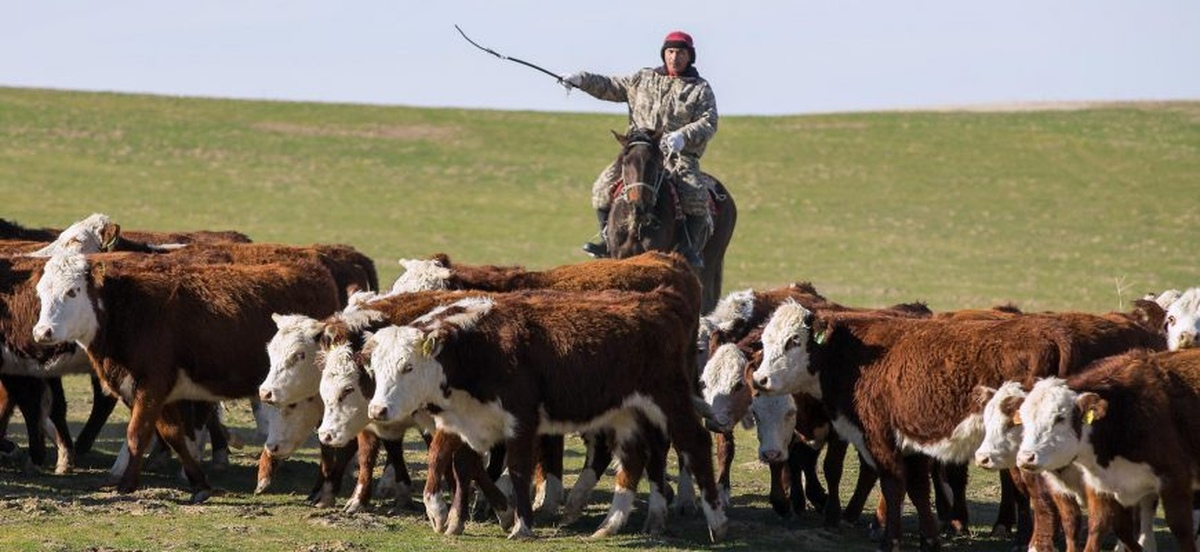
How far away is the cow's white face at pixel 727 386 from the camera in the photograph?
13148 millimetres

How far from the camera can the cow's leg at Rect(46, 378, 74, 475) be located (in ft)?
45.4

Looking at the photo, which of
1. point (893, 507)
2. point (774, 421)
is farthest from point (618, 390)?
point (893, 507)

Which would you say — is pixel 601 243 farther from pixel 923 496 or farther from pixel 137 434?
pixel 923 496

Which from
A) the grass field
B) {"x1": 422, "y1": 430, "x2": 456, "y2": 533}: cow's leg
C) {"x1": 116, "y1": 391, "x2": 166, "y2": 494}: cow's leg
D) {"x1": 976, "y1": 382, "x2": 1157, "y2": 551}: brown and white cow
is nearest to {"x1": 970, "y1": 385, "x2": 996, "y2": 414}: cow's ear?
{"x1": 976, "y1": 382, "x2": 1157, "y2": 551}: brown and white cow

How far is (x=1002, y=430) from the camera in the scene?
10328 millimetres

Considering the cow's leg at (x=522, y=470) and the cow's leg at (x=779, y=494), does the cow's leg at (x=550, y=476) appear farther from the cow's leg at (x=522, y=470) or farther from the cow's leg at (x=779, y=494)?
the cow's leg at (x=779, y=494)

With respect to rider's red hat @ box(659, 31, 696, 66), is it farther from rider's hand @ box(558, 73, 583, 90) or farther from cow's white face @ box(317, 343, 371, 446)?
cow's white face @ box(317, 343, 371, 446)

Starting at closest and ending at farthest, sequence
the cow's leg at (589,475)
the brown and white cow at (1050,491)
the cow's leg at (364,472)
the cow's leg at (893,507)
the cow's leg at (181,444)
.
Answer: the brown and white cow at (1050,491) < the cow's leg at (893,507) < the cow's leg at (364,472) < the cow's leg at (589,475) < the cow's leg at (181,444)

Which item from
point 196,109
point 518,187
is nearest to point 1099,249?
point 518,187

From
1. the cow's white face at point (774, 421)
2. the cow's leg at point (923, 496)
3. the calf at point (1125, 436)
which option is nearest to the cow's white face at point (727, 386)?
the cow's white face at point (774, 421)

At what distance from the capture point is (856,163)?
51156mm

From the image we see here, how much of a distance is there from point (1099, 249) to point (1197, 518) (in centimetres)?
3081

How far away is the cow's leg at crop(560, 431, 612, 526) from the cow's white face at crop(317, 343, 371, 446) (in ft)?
4.85

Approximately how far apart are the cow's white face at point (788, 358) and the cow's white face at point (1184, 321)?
341 centimetres
